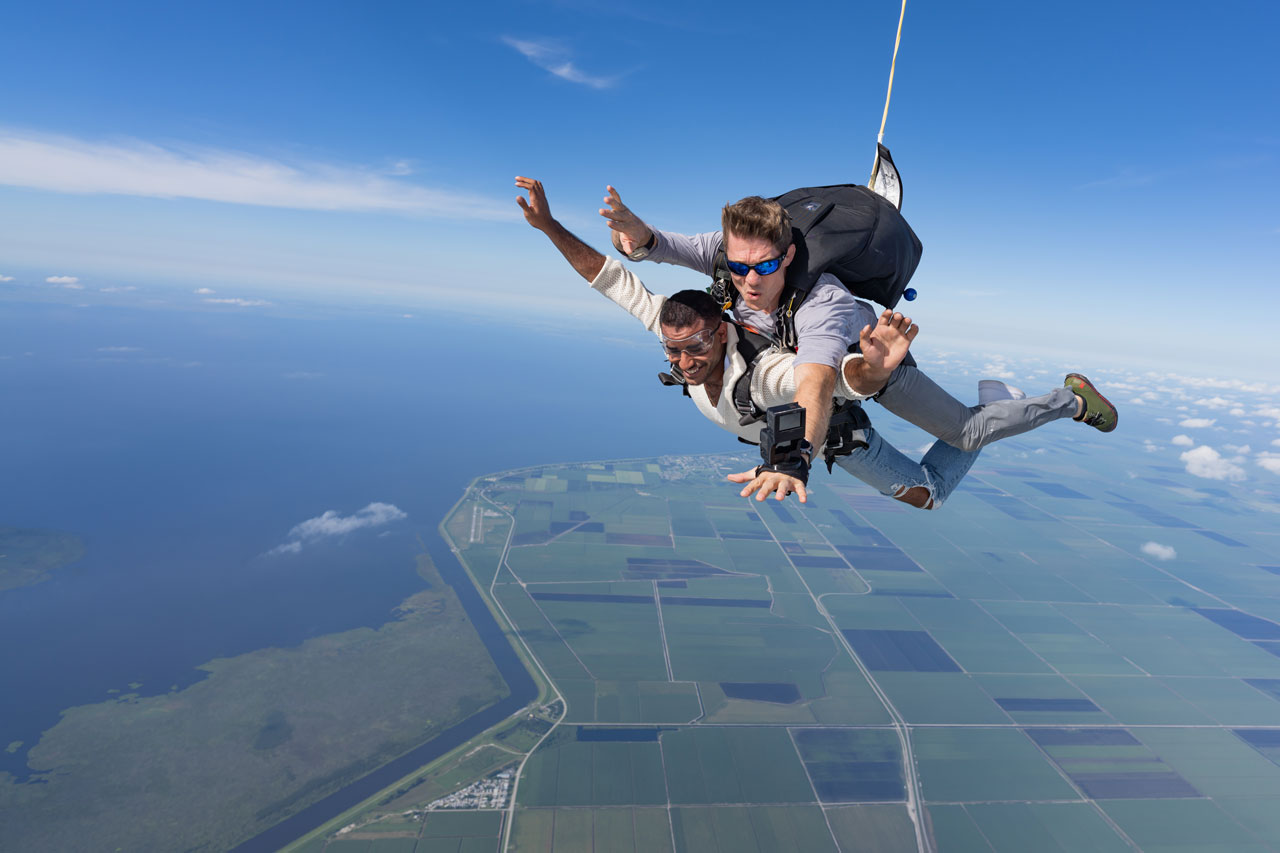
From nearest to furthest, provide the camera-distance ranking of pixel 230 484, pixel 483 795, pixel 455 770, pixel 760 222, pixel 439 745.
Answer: pixel 760 222 < pixel 483 795 < pixel 455 770 < pixel 439 745 < pixel 230 484

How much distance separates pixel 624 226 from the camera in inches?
160

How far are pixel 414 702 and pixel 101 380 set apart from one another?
16225 centimetres

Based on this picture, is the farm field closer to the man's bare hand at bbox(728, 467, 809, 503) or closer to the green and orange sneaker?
the green and orange sneaker

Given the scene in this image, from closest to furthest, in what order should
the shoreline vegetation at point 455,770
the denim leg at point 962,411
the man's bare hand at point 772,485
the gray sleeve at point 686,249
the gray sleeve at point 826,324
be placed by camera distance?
the man's bare hand at point 772,485, the gray sleeve at point 826,324, the gray sleeve at point 686,249, the denim leg at point 962,411, the shoreline vegetation at point 455,770

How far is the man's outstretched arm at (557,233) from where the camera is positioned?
13.5 feet

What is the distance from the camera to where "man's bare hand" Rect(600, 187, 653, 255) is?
3.95 m

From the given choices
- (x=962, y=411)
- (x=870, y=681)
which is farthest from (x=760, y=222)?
(x=870, y=681)

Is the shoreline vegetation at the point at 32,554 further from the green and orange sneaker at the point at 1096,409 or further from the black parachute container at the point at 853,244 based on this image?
the green and orange sneaker at the point at 1096,409

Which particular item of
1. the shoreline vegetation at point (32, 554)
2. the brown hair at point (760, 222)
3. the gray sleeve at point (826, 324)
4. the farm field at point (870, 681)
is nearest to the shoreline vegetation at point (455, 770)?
the farm field at point (870, 681)

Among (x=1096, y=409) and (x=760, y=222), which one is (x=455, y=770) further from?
(x=760, y=222)

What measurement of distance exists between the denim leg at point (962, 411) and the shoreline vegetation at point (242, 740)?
116ft

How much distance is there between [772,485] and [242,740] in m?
42.9

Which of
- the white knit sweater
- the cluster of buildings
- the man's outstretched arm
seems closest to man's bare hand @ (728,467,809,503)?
the white knit sweater

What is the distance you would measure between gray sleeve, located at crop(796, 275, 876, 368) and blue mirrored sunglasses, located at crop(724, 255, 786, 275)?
0.32 meters
